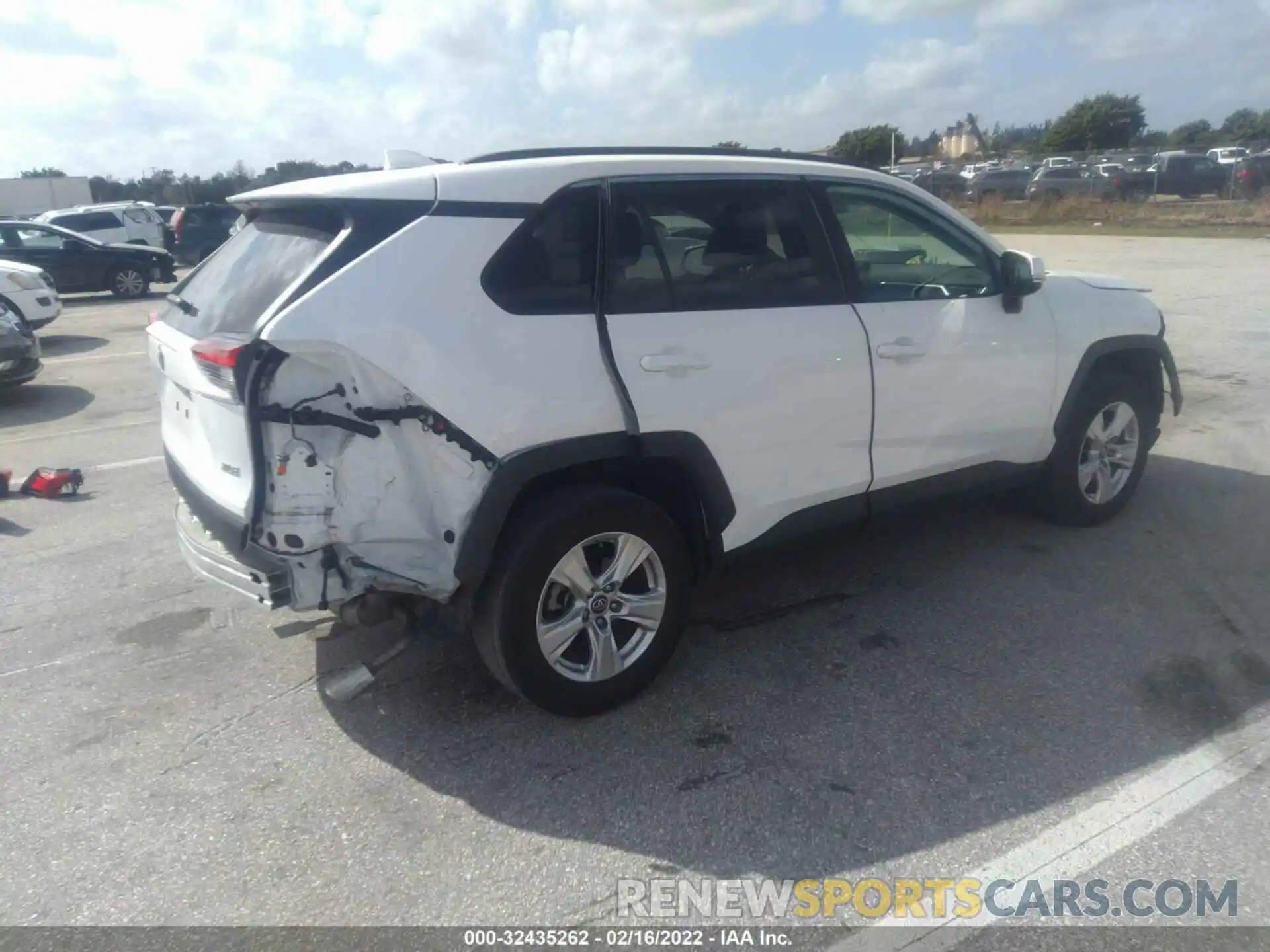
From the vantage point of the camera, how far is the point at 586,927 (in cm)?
269

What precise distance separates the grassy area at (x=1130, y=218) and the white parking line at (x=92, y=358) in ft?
75.0

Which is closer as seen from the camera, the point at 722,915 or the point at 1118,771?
the point at 722,915

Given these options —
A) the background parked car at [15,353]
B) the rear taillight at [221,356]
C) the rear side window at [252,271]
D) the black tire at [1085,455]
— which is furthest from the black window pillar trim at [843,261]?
the background parked car at [15,353]

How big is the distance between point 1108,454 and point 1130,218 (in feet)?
87.2

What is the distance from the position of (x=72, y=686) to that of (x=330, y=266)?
215 cm

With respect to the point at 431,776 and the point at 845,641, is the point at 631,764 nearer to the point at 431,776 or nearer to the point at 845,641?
the point at 431,776

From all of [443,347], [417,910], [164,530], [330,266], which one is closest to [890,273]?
[443,347]

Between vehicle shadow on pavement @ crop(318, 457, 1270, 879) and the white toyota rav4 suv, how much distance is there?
343 mm

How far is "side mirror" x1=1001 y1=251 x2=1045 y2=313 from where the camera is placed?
454 cm

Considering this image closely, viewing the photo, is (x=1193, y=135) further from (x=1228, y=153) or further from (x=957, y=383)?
(x=957, y=383)

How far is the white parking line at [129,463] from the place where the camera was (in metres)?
7.04

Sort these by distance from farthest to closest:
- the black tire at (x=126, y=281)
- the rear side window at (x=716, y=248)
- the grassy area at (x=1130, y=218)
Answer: the grassy area at (x=1130, y=218) → the black tire at (x=126, y=281) → the rear side window at (x=716, y=248)

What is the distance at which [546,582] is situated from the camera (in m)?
3.40

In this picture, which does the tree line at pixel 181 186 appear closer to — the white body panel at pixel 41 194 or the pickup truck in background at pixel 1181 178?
the white body panel at pixel 41 194
